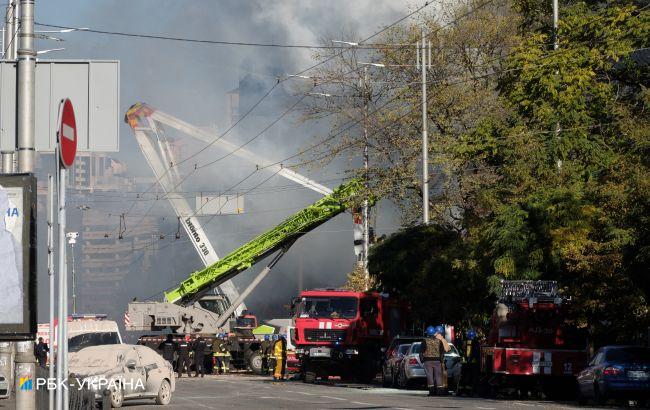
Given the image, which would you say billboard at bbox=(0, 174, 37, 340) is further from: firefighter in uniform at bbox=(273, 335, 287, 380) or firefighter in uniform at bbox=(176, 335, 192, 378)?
firefighter in uniform at bbox=(176, 335, 192, 378)

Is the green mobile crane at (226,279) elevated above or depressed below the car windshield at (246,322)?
above

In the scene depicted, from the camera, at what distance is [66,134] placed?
11.5 meters

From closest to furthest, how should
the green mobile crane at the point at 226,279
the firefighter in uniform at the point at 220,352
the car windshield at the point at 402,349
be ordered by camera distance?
the car windshield at the point at 402,349 < the green mobile crane at the point at 226,279 < the firefighter in uniform at the point at 220,352

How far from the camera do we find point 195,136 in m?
81.9

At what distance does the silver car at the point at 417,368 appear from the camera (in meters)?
36.1

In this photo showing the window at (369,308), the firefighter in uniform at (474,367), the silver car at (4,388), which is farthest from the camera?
the window at (369,308)

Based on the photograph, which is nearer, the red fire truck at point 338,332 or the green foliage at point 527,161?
the green foliage at point 527,161

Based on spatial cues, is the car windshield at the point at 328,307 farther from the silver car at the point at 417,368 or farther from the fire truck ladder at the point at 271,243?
the fire truck ladder at the point at 271,243

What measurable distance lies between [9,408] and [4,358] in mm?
1764

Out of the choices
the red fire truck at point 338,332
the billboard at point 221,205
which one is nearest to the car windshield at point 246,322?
the red fire truck at point 338,332

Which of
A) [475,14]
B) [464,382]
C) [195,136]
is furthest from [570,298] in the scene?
[195,136]

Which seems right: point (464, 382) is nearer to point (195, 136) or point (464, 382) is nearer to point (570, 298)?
point (570, 298)

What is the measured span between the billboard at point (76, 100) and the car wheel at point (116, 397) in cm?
1247

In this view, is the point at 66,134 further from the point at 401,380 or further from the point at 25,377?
the point at 401,380
